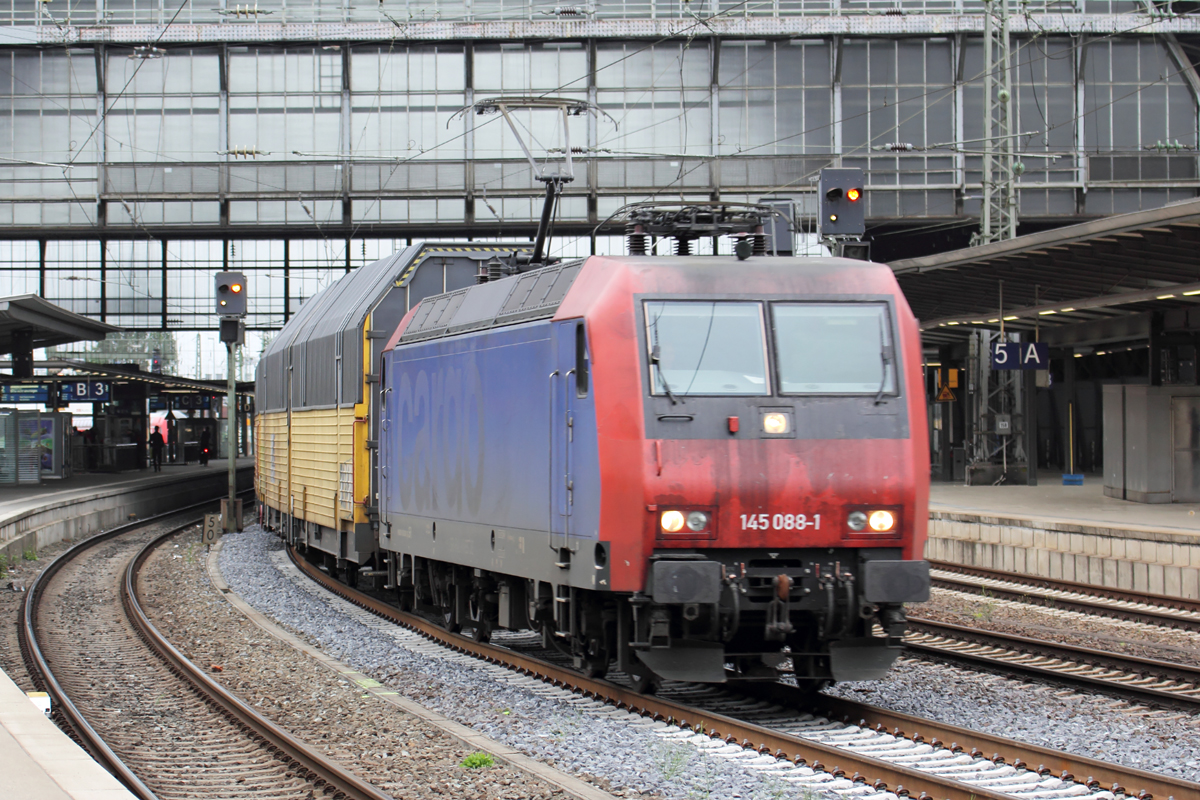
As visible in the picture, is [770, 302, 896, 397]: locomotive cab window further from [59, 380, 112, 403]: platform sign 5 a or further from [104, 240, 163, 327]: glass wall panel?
[104, 240, 163, 327]: glass wall panel

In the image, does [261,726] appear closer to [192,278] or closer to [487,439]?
[487,439]

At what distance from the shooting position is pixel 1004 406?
2867 cm

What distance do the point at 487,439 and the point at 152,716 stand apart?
3290 millimetres

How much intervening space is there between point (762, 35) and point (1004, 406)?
49.0ft

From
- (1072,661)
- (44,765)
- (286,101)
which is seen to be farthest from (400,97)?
(44,765)

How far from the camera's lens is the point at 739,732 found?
830cm

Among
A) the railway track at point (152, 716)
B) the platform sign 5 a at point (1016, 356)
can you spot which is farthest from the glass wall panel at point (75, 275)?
the platform sign 5 a at point (1016, 356)

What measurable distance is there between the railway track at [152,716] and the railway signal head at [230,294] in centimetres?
834

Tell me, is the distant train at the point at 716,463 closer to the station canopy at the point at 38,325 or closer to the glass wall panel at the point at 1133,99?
the station canopy at the point at 38,325

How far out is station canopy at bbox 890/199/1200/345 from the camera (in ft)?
53.4

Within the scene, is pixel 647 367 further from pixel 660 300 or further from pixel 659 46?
pixel 659 46

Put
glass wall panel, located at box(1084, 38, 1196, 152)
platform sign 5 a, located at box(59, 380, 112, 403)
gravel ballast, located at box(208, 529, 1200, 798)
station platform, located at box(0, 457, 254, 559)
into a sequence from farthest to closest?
platform sign 5 a, located at box(59, 380, 112, 403)
glass wall panel, located at box(1084, 38, 1196, 152)
station platform, located at box(0, 457, 254, 559)
gravel ballast, located at box(208, 529, 1200, 798)

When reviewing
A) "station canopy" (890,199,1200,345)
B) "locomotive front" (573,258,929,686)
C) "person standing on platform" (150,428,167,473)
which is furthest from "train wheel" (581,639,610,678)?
"person standing on platform" (150,428,167,473)

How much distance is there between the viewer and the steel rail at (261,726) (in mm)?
7305
